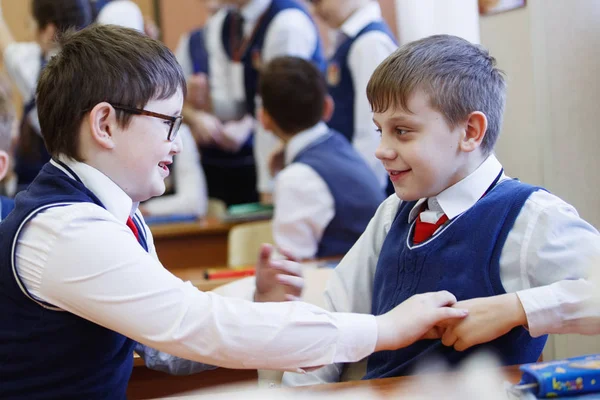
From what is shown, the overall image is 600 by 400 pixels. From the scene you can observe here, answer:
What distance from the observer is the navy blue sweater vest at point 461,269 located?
1442mm

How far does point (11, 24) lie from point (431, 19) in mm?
4266

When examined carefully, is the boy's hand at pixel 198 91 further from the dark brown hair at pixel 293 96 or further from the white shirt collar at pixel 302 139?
the white shirt collar at pixel 302 139

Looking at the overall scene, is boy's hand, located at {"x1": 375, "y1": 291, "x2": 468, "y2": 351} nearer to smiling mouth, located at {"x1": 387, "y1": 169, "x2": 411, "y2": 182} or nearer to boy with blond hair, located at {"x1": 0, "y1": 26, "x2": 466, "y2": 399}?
boy with blond hair, located at {"x1": 0, "y1": 26, "x2": 466, "y2": 399}

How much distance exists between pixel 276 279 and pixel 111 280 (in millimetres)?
444

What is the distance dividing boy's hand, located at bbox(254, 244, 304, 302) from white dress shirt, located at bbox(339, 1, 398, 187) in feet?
6.74

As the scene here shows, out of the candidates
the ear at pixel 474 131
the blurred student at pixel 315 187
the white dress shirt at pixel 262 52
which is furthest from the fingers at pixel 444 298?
the white dress shirt at pixel 262 52

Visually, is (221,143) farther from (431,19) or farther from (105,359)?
(105,359)

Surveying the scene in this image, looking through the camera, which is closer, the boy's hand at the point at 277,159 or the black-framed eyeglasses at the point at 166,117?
the black-framed eyeglasses at the point at 166,117

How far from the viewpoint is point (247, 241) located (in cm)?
328

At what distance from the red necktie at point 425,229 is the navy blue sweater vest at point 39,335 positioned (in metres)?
0.63

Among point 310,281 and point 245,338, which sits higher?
point 245,338

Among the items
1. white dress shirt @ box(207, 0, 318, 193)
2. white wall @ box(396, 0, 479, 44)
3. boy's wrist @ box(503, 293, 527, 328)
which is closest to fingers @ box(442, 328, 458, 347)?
boy's wrist @ box(503, 293, 527, 328)

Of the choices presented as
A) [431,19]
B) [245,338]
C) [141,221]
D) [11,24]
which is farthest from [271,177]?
[245,338]

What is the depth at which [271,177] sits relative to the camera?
15.7 feet
